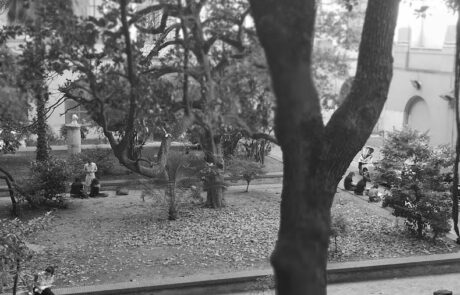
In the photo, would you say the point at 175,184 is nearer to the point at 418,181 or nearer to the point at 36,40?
the point at 418,181

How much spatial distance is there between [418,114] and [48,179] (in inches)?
605

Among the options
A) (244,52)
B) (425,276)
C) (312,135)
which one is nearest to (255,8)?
(312,135)

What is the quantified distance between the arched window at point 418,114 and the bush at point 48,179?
14446mm

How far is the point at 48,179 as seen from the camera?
13461 mm

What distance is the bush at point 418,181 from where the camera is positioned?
11133 mm

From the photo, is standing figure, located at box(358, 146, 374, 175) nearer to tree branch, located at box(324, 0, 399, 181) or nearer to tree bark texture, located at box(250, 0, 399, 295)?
tree branch, located at box(324, 0, 399, 181)

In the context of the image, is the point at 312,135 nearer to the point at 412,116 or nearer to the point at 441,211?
the point at 441,211

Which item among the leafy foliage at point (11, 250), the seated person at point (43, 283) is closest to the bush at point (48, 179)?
the seated person at point (43, 283)

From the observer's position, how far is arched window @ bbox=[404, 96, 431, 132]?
2236 centimetres

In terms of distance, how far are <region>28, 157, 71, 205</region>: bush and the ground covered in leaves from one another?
57 cm

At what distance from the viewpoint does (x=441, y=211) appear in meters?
11.1

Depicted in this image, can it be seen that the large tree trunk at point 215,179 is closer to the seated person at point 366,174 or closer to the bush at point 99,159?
the seated person at point 366,174

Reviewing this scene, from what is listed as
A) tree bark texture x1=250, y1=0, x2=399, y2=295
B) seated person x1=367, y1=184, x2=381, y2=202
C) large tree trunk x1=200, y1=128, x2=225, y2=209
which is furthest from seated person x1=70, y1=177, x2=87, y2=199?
tree bark texture x1=250, y1=0, x2=399, y2=295

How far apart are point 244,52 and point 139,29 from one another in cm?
105
